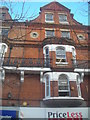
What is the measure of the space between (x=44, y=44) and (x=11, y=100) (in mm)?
5708

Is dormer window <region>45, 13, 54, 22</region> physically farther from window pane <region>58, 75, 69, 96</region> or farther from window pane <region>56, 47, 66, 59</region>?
window pane <region>58, 75, 69, 96</region>

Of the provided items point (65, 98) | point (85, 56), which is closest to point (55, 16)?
point (85, 56)

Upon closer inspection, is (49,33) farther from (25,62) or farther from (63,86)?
(63,86)

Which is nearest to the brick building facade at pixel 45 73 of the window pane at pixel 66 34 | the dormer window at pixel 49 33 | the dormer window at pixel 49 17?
the window pane at pixel 66 34

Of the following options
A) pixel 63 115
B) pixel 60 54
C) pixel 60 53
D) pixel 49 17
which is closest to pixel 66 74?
pixel 60 54

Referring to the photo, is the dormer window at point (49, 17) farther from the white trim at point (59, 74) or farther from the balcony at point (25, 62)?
the white trim at point (59, 74)

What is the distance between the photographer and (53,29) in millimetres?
13602

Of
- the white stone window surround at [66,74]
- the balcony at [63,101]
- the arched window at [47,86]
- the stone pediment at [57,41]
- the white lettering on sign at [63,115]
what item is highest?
the stone pediment at [57,41]

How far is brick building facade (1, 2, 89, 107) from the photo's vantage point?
9.80 metres

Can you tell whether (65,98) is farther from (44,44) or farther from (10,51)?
(10,51)

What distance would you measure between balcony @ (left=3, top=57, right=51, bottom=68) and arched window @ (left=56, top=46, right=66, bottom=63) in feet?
3.37

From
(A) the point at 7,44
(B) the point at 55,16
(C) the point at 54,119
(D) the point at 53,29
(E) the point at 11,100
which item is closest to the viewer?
(C) the point at 54,119

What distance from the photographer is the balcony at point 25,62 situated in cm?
1072

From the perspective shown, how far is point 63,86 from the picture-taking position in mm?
10297
